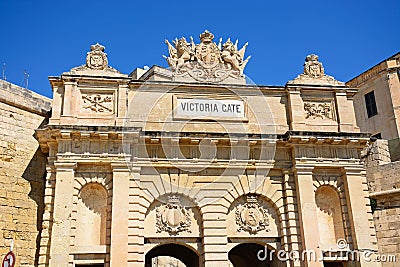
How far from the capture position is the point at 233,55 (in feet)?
52.6

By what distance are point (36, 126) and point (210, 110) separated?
5.85m

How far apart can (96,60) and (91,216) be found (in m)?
4.85

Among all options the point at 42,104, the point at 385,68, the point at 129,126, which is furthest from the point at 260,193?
the point at 385,68

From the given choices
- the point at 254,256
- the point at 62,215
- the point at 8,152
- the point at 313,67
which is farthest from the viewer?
the point at 254,256

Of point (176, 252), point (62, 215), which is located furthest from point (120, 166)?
point (176, 252)

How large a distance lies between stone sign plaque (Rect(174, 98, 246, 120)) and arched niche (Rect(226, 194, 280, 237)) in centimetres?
265

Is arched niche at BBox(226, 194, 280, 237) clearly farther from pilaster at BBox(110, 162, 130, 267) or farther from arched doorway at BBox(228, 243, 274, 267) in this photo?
pilaster at BBox(110, 162, 130, 267)

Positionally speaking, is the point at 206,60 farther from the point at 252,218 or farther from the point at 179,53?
the point at 252,218

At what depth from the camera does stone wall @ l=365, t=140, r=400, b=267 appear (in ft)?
55.9

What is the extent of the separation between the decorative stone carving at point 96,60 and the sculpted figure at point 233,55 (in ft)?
12.4

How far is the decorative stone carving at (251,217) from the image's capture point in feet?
46.4

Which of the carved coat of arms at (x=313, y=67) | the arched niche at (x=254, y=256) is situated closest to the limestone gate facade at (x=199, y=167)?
the arched niche at (x=254, y=256)

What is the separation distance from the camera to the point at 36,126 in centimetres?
1576

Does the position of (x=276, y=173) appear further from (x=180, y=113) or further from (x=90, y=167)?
(x=90, y=167)
